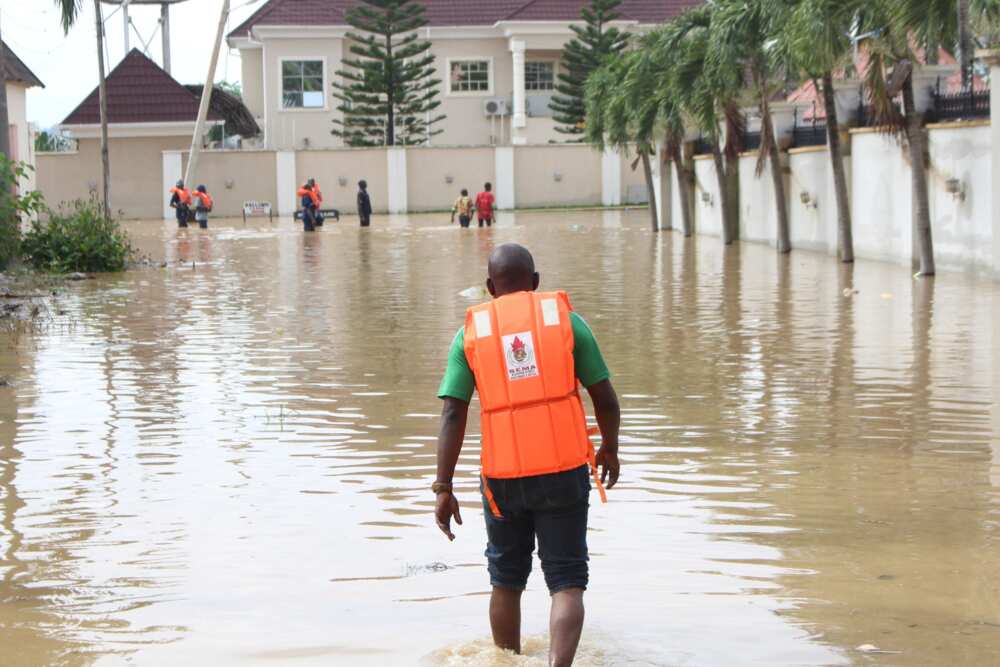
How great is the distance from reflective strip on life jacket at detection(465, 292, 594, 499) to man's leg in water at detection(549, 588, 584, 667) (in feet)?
1.33

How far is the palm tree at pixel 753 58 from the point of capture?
→ 2531cm

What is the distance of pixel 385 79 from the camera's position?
193ft

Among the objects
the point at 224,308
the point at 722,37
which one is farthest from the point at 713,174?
the point at 224,308

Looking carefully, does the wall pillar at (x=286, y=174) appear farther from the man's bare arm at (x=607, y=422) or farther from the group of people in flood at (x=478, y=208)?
the man's bare arm at (x=607, y=422)

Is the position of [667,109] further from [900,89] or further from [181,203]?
[181,203]

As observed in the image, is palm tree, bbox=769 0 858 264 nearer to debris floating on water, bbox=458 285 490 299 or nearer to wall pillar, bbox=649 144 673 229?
debris floating on water, bbox=458 285 490 299

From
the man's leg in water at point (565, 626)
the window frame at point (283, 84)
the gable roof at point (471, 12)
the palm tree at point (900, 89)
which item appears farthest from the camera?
the window frame at point (283, 84)

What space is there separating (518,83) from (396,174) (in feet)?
25.4

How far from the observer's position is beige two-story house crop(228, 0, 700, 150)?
6222 cm

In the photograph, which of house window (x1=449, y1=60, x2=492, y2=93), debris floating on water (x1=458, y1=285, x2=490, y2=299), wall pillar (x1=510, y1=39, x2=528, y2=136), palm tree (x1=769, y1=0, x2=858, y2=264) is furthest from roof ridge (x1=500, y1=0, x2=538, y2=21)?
debris floating on water (x1=458, y1=285, x2=490, y2=299)

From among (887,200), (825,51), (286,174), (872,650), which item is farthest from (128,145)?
(872,650)

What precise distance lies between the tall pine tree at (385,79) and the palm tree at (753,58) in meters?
31.5

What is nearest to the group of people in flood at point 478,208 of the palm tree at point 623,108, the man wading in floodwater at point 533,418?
the palm tree at point 623,108

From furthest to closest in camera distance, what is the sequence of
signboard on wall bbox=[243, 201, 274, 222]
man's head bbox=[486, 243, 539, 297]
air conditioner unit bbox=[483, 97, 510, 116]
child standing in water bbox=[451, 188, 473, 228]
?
1. air conditioner unit bbox=[483, 97, 510, 116]
2. signboard on wall bbox=[243, 201, 274, 222]
3. child standing in water bbox=[451, 188, 473, 228]
4. man's head bbox=[486, 243, 539, 297]
